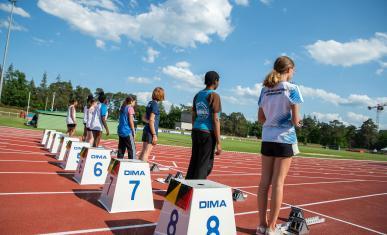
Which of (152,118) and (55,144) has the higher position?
(152,118)

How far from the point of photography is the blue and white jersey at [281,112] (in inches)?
138

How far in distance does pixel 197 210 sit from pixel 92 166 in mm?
3856

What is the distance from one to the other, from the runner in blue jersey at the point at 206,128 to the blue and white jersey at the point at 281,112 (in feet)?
3.13

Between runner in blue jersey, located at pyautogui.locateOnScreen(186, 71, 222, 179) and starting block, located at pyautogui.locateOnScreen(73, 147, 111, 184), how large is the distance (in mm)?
2438

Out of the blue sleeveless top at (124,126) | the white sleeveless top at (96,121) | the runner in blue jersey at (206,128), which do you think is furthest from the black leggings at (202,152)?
Result: the white sleeveless top at (96,121)

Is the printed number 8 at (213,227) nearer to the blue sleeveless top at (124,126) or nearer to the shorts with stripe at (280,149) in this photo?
the shorts with stripe at (280,149)

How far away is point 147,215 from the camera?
4355 mm

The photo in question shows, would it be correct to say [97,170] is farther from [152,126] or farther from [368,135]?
[368,135]

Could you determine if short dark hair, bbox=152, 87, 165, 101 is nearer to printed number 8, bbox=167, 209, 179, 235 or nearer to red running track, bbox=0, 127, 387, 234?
red running track, bbox=0, 127, 387, 234

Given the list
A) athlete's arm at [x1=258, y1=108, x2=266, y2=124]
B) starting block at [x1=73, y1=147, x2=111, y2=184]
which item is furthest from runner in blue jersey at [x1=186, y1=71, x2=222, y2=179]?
starting block at [x1=73, y1=147, x2=111, y2=184]

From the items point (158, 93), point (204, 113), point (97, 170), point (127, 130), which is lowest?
point (97, 170)

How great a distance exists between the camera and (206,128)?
454 centimetres

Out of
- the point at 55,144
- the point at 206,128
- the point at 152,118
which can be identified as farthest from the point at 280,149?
the point at 55,144

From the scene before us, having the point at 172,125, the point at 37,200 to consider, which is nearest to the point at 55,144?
the point at 37,200
